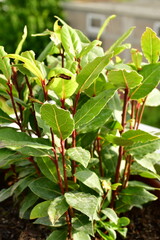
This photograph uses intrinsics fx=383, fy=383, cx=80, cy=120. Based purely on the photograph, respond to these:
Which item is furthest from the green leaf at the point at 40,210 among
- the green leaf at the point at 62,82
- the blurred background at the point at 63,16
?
the blurred background at the point at 63,16

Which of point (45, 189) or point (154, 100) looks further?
point (154, 100)

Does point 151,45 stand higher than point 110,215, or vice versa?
point 151,45

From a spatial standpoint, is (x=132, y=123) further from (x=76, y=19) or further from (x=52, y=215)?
(x=76, y=19)

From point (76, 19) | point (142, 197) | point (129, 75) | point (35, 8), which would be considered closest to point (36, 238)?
point (142, 197)

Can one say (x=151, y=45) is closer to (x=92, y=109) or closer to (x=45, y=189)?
(x=92, y=109)

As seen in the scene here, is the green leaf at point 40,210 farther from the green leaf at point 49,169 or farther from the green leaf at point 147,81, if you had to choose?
the green leaf at point 147,81

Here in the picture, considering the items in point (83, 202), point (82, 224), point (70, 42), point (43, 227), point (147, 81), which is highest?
point (70, 42)

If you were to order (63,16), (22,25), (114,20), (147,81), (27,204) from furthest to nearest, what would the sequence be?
1. (63,16)
2. (114,20)
3. (22,25)
4. (27,204)
5. (147,81)

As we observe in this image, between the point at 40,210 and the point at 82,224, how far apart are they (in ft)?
0.45

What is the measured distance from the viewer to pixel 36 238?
121 centimetres

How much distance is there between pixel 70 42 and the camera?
3.29 ft

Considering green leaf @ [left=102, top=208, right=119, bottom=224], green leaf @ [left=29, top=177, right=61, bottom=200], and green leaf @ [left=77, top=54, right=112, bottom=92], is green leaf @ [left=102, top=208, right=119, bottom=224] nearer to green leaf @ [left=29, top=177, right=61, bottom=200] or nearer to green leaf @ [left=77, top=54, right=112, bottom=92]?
green leaf @ [left=29, top=177, right=61, bottom=200]

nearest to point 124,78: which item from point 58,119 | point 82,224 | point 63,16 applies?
point 58,119

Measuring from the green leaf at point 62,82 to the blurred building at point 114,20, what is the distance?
15.5 feet
